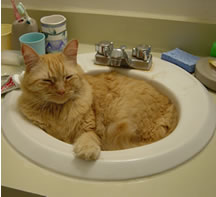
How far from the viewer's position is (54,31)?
4.52 ft

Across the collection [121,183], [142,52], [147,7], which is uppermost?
[147,7]

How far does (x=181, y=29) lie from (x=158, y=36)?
0.40 feet

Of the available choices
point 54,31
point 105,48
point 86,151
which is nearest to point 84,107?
point 86,151

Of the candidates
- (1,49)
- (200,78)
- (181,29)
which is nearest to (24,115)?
(1,49)

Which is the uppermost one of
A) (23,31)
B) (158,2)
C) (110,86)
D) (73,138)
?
(158,2)

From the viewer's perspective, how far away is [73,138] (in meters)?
1.06

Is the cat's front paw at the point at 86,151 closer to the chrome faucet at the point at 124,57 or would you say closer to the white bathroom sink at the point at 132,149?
the white bathroom sink at the point at 132,149

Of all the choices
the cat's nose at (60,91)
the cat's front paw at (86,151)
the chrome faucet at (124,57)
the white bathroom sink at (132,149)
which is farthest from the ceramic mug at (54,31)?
the cat's front paw at (86,151)

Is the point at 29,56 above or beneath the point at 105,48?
above

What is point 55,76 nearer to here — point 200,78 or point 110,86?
point 110,86

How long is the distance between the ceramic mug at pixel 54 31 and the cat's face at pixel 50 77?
409mm

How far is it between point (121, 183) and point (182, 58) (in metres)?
0.79

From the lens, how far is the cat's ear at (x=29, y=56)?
92cm

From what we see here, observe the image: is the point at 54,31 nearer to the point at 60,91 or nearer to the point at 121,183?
the point at 60,91
